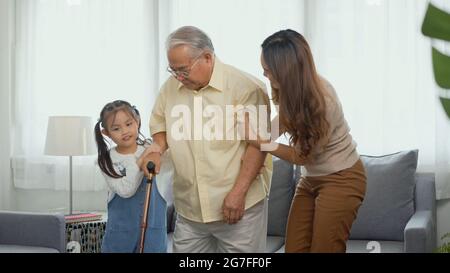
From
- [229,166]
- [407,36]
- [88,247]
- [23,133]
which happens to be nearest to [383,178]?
[407,36]

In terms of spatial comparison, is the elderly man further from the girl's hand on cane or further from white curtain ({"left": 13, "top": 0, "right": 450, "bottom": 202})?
white curtain ({"left": 13, "top": 0, "right": 450, "bottom": 202})

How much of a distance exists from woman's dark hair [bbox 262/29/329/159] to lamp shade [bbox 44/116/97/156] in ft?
7.85

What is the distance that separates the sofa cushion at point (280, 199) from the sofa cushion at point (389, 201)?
1.32ft

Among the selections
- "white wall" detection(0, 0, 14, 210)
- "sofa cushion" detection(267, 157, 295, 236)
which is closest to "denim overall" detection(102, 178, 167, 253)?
"sofa cushion" detection(267, 157, 295, 236)

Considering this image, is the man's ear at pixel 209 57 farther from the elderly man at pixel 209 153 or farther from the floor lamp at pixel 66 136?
the floor lamp at pixel 66 136

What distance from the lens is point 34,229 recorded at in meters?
3.71

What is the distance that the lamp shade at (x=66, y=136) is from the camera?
4.15m

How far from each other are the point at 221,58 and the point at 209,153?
239cm

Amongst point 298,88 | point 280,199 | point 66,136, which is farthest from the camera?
point 66,136

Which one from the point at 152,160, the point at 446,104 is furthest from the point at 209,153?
the point at 446,104

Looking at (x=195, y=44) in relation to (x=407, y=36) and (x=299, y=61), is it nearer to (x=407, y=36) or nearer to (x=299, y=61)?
(x=299, y=61)

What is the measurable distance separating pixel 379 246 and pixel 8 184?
2.61 meters

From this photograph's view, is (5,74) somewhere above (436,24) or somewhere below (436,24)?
above

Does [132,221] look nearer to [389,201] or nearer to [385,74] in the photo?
[389,201]
